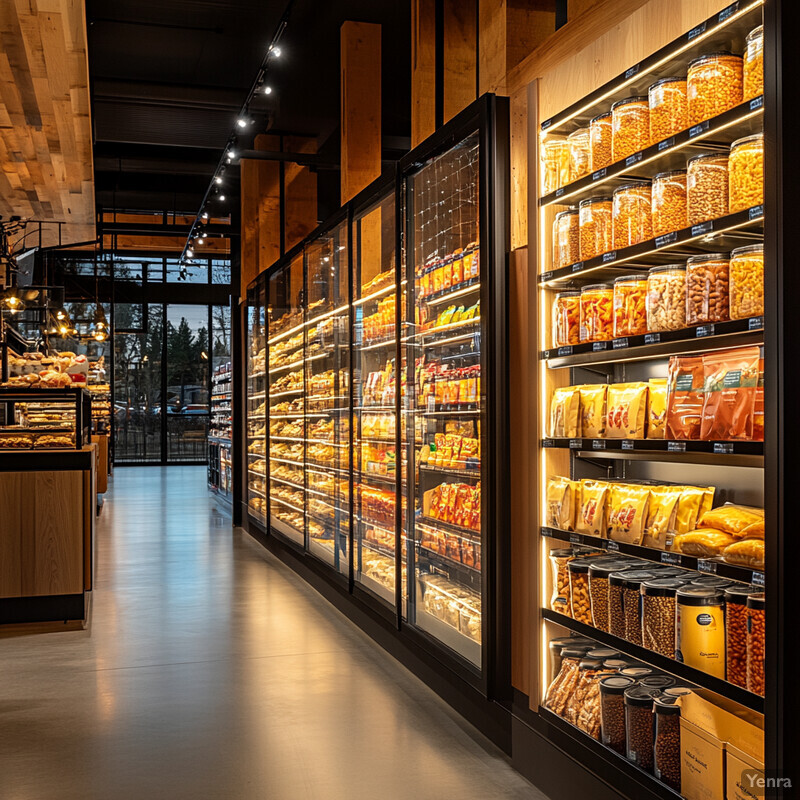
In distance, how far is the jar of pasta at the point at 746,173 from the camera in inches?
94.5

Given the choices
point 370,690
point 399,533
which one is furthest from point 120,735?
point 399,533

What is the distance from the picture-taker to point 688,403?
2740 mm

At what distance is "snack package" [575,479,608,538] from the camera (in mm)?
3180

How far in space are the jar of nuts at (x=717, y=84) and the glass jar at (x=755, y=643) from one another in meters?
1.39

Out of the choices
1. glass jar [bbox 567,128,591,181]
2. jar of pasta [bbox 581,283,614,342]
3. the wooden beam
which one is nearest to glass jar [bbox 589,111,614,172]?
glass jar [bbox 567,128,591,181]

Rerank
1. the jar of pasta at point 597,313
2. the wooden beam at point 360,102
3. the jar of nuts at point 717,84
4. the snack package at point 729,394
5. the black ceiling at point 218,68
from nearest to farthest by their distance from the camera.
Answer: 1. the snack package at point 729,394
2. the jar of nuts at point 717,84
3. the jar of pasta at point 597,313
4. the wooden beam at point 360,102
5. the black ceiling at point 218,68

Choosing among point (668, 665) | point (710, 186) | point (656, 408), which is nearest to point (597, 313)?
point (656, 408)

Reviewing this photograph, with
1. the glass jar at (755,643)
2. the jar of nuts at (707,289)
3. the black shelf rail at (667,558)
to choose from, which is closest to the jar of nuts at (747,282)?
the jar of nuts at (707,289)

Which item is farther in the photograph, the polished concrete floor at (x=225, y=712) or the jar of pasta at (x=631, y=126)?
the polished concrete floor at (x=225, y=712)

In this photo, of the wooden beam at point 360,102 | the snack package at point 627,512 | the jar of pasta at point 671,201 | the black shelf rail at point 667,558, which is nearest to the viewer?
the black shelf rail at point 667,558

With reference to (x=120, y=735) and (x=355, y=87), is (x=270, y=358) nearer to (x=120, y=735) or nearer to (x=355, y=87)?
(x=355, y=87)

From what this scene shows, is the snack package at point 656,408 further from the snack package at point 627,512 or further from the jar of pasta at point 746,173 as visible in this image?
the jar of pasta at point 746,173

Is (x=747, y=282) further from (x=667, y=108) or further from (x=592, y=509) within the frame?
(x=592, y=509)

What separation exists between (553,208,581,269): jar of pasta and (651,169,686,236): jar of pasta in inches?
18.1
